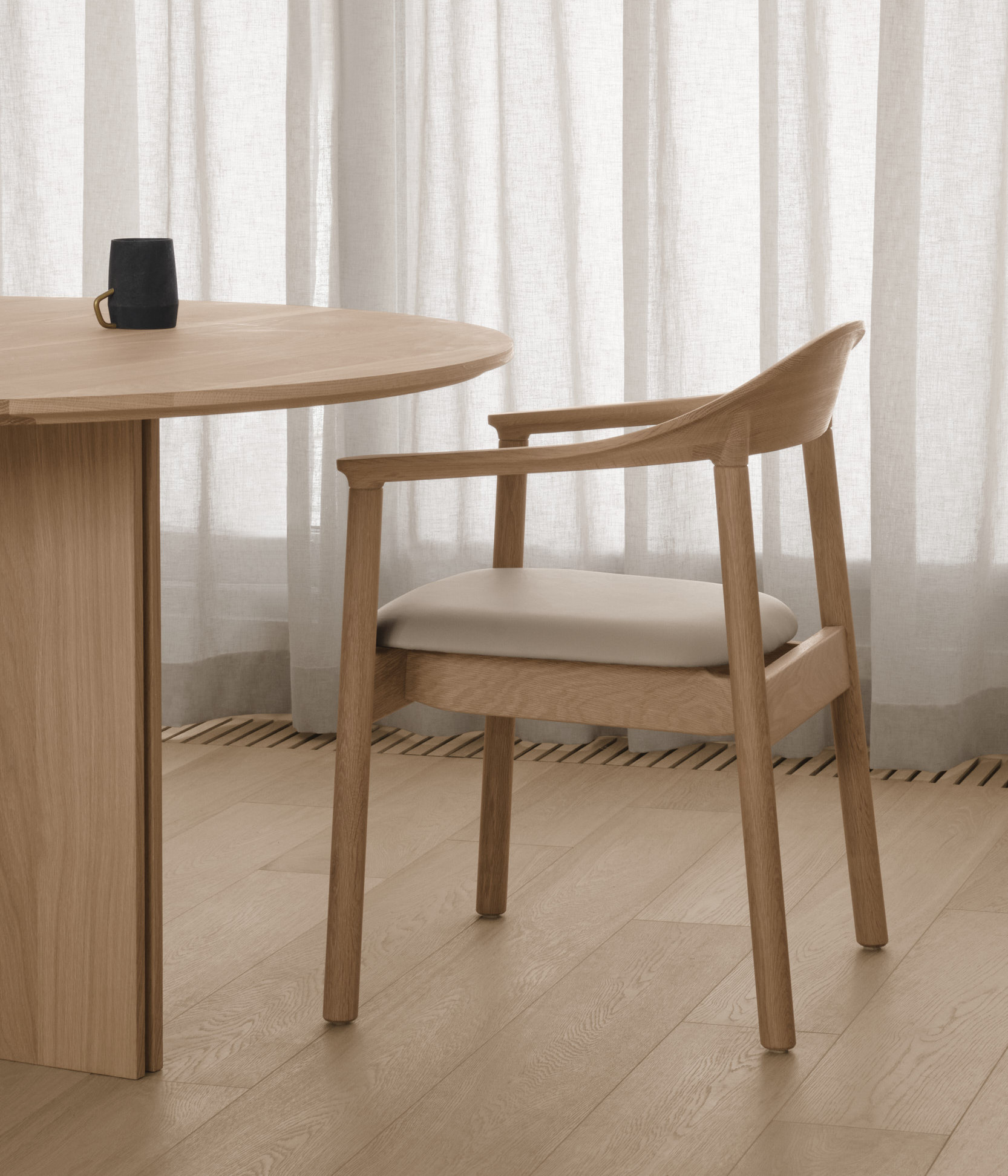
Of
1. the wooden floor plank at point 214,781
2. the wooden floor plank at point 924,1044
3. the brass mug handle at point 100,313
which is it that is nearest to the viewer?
the wooden floor plank at point 924,1044

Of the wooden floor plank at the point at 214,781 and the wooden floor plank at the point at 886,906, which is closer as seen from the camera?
the wooden floor plank at the point at 886,906

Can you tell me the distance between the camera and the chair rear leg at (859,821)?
2.00m

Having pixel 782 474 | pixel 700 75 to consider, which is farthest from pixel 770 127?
pixel 782 474

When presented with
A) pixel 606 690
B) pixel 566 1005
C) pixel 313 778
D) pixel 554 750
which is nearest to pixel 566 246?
pixel 554 750

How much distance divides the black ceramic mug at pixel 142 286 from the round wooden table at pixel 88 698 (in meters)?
0.05

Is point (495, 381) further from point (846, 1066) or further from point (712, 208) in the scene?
point (846, 1066)

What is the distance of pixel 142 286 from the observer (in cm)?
183

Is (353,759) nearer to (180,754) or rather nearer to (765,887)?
(765,887)

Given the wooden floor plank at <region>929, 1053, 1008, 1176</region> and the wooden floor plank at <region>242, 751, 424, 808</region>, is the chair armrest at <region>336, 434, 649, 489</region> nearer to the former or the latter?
the wooden floor plank at <region>929, 1053, 1008, 1176</region>

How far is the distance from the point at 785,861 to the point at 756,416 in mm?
904

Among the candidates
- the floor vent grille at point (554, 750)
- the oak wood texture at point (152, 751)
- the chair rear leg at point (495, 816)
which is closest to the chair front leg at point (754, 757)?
the chair rear leg at point (495, 816)

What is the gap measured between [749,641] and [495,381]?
1.39m

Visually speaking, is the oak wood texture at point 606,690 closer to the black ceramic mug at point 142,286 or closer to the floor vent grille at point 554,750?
the black ceramic mug at point 142,286

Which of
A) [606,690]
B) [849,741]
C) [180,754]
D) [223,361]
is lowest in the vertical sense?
[180,754]
